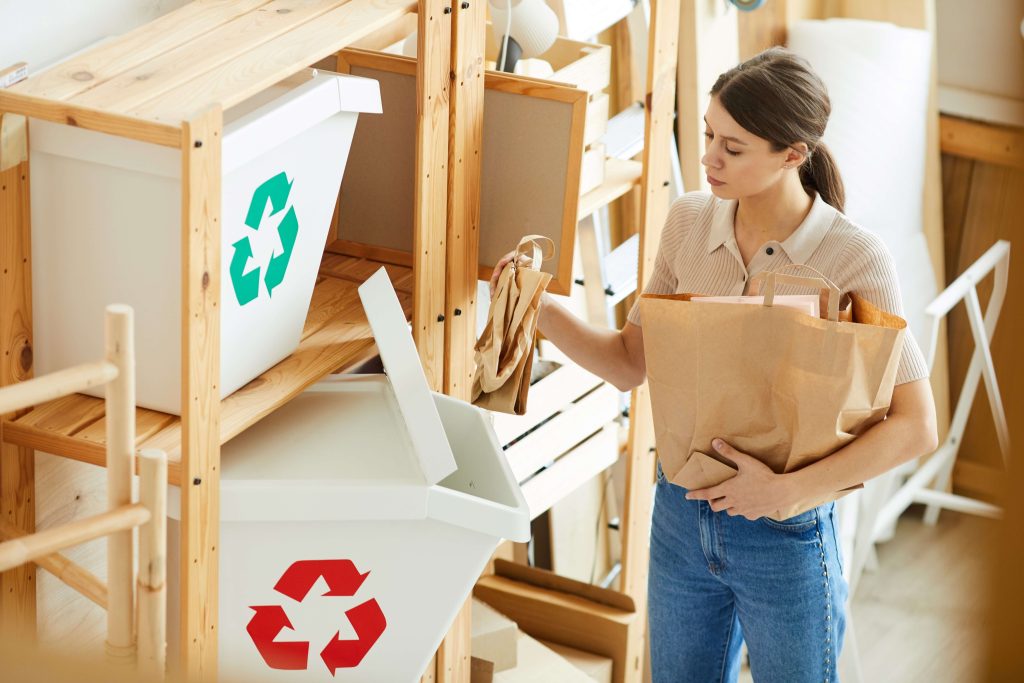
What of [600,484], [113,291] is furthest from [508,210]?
[600,484]

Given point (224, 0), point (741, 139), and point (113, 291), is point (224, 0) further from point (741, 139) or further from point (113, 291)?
point (741, 139)

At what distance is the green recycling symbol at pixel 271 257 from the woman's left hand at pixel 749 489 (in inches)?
23.8

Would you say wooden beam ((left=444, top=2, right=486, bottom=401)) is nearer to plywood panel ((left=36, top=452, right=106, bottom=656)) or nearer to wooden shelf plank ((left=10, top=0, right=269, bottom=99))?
wooden shelf plank ((left=10, top=0, right=269, bottom=99))

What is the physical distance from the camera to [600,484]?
9.00ft

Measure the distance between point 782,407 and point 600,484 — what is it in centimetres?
133

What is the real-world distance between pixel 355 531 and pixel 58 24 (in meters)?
0.76

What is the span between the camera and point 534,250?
5.06ft

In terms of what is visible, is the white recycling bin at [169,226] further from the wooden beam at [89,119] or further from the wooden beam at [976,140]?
the wooden beam at [976,140]

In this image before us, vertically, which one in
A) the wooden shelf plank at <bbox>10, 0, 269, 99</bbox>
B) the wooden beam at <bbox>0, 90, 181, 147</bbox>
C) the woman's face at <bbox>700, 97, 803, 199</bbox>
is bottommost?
the woman's face at <bbox>700, 97, 803, 199</bbox>

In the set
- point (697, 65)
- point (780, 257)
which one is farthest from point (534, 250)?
point (697, 65)

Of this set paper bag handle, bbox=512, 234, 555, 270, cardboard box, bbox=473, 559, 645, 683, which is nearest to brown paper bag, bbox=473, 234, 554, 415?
paper bag handle, bbox=512, 234, 555, 270

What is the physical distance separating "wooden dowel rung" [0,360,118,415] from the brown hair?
86 cm

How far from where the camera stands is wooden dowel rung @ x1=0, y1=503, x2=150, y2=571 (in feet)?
3.25

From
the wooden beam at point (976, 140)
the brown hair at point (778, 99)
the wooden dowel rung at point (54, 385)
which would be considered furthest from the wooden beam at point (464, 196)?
the wooden beam at point (976, 140)
